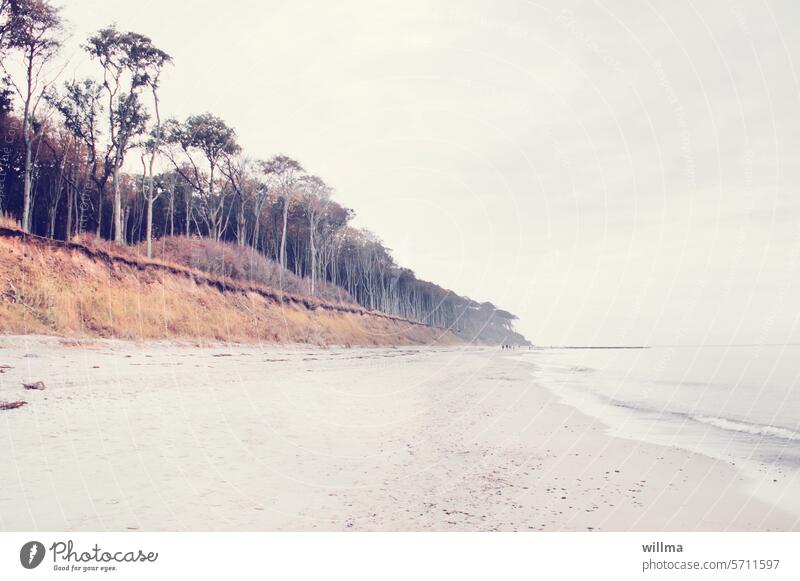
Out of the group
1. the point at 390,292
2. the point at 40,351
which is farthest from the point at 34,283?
the point at 390,292

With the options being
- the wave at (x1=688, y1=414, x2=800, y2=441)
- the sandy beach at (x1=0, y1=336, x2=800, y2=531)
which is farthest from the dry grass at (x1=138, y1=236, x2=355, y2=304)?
the wave at (x1=688, y1=414, x2=800, y2=441)

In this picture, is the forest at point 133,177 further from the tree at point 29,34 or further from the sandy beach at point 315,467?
the sandy beach at point 315,467

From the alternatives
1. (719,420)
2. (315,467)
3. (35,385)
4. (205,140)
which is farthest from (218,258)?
(315,467)

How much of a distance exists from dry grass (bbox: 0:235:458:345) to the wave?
1986 centimetres

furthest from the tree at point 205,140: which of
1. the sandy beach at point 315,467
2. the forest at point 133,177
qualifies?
the sandy beach at point 315,467

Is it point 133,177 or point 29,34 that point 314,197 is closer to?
point 133,177

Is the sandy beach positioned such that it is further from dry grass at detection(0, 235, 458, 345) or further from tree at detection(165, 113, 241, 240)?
tree at detection(165, 113, 241, 240)

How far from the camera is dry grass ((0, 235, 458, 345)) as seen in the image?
17969mm

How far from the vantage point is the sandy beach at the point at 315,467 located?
5.44 meters

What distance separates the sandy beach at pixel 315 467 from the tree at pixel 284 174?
39017mm

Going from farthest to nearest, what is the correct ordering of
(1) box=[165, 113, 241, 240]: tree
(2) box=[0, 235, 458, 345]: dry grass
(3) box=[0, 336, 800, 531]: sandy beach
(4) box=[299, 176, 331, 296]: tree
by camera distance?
(4) box=[299, 176, 331, 296]: tree, (1) box=[165, 113, 241, 240]: tree, (2) box=[0, 235, 458, 345]: dry grass, (3) box=[0, 336, 800, 531]: sandy beach

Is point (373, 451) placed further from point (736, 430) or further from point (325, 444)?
point (736, 430)

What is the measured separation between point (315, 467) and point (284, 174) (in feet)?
161

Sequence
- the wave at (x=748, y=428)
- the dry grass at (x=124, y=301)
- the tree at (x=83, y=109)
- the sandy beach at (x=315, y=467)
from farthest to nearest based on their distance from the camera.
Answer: the tree at (x=83, y=109), the dry grass at (x=124, y=301), the wave at (x=748, y=428), the sandy beach at (x=315, y=467)
